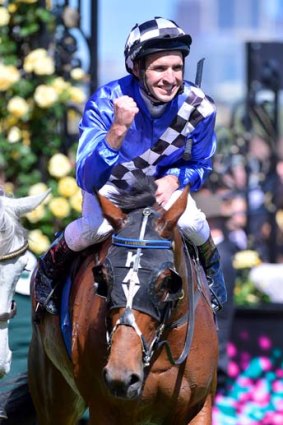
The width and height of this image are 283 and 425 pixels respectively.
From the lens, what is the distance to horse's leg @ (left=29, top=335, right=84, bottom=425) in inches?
268

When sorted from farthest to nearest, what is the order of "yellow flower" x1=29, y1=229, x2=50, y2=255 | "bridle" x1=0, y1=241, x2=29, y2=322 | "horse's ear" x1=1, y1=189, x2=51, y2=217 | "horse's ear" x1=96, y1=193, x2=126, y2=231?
"yellow flower" x1=29, y1=229, x2=50, y2=255
"horse's ear" x1=1, y1=189, x2=51, y2=217
"bridle" x1=0, y1=241, x2=29, y2=322
"horse's ear" x1=96, y1=193, x2=126, y2=231

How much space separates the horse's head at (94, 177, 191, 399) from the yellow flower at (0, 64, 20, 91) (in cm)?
385

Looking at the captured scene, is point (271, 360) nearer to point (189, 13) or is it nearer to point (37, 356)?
point (37, 356)

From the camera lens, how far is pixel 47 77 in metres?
9.49

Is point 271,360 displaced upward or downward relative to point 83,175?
downward

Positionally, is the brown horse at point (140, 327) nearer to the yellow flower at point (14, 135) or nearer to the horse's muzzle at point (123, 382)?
the horse's muzzle at point (123, 382)

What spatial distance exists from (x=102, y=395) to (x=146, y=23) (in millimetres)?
1626

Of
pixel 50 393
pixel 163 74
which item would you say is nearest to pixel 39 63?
pixel 50 393

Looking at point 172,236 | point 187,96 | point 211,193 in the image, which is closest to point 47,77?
point 211,193

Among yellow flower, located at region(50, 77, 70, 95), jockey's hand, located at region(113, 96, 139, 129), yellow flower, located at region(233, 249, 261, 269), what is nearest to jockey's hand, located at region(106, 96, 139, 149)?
jockey's hand, located at region(113, 96, 139, 129)

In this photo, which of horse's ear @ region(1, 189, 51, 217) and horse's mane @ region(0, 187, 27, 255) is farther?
horse's ear @ region(1, 189, 51, 217)

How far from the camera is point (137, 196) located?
558 cm

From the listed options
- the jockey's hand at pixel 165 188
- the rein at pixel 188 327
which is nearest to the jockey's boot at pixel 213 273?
the rein at pixel 188 327

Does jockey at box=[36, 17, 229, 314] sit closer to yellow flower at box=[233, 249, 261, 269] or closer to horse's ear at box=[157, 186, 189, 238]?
horse's ear at box=[157, 186, 189, 238]
